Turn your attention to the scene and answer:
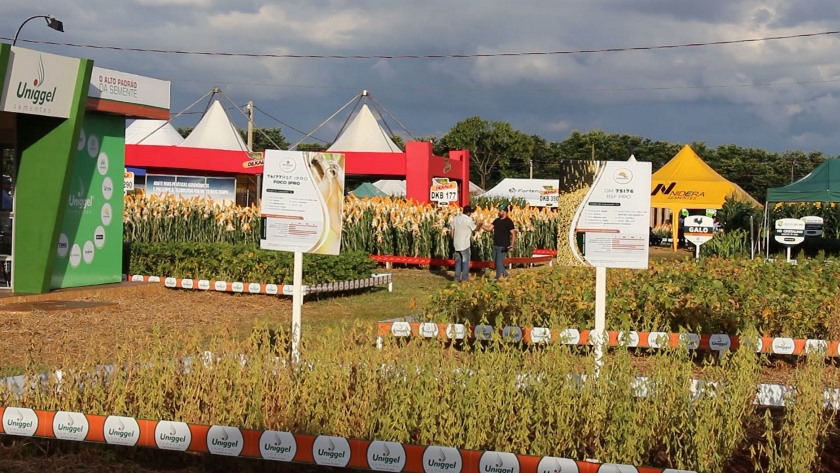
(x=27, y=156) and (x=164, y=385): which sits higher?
(x=27, y=156)

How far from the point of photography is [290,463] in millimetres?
6023

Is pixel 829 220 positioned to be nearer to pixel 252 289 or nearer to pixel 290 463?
pixel 252 289

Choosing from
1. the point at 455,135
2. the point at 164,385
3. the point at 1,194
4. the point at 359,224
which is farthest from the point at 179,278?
the point at 455,135

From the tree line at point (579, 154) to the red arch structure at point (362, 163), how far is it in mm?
42311

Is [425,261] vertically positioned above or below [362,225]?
below

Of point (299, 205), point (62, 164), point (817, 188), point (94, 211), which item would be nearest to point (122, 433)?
point (299, 205)

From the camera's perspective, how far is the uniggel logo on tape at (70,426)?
19.5ft

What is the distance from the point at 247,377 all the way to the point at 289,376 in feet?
0.87

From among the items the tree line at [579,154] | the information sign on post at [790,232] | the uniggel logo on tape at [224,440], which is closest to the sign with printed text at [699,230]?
the information sign on post at [790,232]

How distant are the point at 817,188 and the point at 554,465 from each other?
1021 inches

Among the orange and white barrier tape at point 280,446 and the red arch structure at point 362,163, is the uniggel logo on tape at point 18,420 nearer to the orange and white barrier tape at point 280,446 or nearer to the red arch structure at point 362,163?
the orange and white barrier tape at point 280,446

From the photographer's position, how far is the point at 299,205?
29.8 feet

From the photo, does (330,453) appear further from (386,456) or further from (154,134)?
(154,134)

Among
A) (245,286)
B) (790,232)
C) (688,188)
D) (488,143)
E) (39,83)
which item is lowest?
(245,286)
